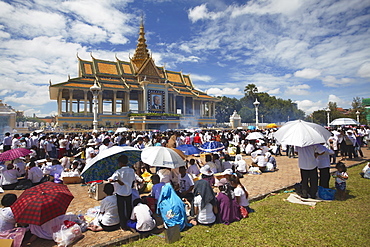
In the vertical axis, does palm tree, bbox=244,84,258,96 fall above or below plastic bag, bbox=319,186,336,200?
above

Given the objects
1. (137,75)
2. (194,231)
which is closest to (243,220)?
(194,231)

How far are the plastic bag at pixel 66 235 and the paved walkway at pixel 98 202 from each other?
0.12 m

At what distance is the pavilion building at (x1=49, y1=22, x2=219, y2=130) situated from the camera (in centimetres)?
3241

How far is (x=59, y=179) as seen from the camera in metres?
7.73

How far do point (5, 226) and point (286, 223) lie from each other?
489cm

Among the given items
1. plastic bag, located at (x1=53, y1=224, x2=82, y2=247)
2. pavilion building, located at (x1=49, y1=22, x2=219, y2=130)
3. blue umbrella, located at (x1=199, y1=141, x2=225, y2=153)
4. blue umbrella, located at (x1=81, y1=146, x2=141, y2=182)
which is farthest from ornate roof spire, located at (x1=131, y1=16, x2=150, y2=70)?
plastic bag, located at (x1=53, y1=224, x2=82, y2=247)

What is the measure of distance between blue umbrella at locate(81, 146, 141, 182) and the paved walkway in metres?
0.97

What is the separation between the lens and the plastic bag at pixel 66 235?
3.80 meters

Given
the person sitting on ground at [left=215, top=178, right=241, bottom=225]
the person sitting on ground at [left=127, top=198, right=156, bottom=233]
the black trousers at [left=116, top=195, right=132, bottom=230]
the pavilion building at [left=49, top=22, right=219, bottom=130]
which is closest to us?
the person sitting on ground at [left=127, top=198, right=156, bottom=233]

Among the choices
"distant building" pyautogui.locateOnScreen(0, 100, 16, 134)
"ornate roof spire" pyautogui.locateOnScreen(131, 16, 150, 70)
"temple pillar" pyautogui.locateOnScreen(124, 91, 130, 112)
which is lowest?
"distant building" pyautogui.locateOnScreen(0, 100, 16, 134)

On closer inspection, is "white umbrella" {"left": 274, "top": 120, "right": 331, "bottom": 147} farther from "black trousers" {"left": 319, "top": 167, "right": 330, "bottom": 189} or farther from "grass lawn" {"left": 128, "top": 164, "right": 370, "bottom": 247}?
"grass lawn" {"left": 128, "top": 164, "right": 370, "bottom": 247}

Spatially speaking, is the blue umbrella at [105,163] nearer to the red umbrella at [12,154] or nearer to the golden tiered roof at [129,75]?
the red umbrella at [12,154]

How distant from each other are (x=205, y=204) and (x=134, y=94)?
38.9 metres

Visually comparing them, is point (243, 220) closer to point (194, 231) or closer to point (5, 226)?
point (194, 231)
